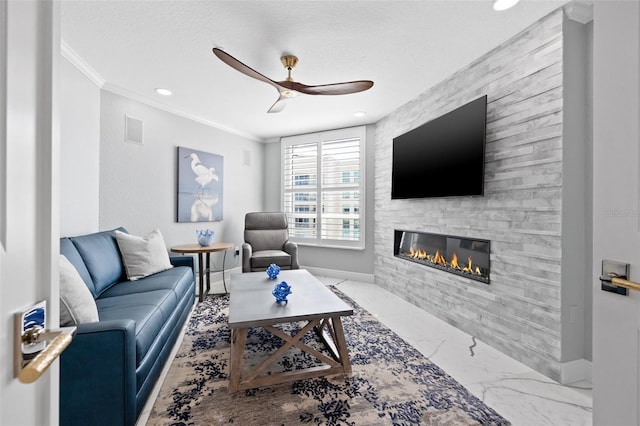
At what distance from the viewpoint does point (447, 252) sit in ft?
9.71

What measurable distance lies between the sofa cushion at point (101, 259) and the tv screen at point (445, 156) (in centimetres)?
303

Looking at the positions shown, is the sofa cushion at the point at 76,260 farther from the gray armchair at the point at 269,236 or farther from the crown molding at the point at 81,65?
the gray armchair at the point at 269,236

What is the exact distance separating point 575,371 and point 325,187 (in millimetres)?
3666

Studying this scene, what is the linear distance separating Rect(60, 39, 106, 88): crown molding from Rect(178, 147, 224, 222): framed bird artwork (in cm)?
115

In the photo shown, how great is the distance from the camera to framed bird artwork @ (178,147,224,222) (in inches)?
155

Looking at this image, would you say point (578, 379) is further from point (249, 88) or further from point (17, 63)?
point (249, 88)

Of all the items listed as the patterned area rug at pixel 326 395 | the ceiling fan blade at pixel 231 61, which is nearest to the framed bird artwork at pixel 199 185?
the patterned area rug at pixel 326 395

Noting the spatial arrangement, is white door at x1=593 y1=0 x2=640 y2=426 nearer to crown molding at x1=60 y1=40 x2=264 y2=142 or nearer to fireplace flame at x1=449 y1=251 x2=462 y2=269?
fireplace flame at x1=449 y1=251 x2=462 y2=269

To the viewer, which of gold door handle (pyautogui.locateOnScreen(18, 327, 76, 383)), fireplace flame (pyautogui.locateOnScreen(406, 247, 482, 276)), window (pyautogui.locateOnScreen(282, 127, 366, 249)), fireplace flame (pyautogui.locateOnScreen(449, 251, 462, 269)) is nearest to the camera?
gold door handle (pyautogui.locateOnScreen(18, 327, 76, 383))

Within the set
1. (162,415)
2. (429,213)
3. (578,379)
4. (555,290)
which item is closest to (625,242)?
(555,290)

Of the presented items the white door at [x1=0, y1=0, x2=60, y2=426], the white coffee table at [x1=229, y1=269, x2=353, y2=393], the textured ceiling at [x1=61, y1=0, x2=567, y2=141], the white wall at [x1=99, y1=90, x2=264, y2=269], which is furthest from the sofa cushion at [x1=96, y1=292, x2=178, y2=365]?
the textured ceiling at [x1=61, y1=0, x2=567, y2=141]

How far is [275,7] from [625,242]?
215cm

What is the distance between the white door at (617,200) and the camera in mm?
790

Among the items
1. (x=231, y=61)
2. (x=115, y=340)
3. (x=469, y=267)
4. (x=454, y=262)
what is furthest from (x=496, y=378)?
(x=231, y=61)
